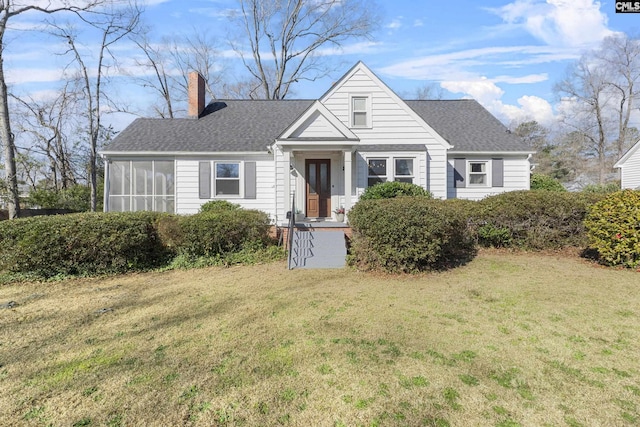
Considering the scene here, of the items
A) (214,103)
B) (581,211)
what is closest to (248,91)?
(214,103)

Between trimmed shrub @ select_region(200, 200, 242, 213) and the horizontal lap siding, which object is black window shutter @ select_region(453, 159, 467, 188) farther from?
trimmed shrub @ select_region(200, 200, 242, 213)

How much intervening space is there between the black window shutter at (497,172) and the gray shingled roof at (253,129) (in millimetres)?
507

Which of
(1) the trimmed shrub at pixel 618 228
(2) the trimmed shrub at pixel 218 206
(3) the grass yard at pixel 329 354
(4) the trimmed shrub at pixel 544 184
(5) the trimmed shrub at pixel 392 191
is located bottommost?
(3) the grass yard at pixel 329 354

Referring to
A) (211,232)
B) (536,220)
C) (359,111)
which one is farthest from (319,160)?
(536,220)

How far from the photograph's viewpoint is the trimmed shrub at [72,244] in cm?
737

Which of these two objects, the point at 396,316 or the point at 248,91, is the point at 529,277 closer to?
the point at 396,316

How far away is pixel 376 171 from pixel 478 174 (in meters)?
4.57

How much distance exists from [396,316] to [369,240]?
2812 millimetres

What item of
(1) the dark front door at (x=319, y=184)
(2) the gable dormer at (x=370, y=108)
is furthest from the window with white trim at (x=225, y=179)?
(2) the gable dormer at (x=370, y=108)

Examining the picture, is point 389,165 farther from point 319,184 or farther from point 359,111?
point 319,184

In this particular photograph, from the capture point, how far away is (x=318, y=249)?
9398 millimetres

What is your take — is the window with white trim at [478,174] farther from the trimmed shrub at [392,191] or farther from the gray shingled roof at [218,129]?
the gray shingled roof at [218,129]

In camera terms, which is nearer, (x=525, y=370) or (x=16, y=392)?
(x=16, y=392)

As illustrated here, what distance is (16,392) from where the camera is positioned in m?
3.19
